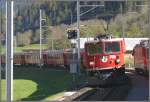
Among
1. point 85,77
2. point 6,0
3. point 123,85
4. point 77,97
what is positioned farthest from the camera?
point 123,85

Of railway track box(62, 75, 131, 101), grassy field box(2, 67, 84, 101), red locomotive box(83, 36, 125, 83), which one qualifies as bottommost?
railway track box(62, 75, 131, 101)

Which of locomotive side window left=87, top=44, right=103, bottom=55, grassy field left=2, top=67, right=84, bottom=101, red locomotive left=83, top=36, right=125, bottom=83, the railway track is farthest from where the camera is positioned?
locomotive side window left=87, top=44, right=103, bottom=55

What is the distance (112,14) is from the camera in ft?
36.5

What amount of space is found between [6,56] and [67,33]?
317cm

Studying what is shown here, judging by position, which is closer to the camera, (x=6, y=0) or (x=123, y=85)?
(x=6, y=0)

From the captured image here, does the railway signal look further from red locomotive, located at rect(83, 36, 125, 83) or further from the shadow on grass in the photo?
red locomotive, located at rect(83, 36, 125, 83)

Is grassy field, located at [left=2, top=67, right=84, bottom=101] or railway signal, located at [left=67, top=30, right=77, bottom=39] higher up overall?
railway signal, located at [left=67, top=30, right=77, bottom=39]

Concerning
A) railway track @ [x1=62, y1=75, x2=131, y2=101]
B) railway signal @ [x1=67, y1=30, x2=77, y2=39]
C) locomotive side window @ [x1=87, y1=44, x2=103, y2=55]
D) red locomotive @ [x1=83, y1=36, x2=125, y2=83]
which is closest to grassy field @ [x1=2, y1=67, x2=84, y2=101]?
railway track @ [x1=62, y1=75, x2=131, y2=101]

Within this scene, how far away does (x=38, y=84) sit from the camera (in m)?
17.0

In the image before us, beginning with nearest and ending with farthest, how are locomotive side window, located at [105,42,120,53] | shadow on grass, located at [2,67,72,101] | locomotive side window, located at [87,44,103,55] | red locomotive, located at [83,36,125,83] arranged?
1. shadow on grass, located at [2,67,72,101]
2. red locomotive, located at [83,36,125,83]
3. locomotive side window, located at [87,44,103,55]
4. locomotive side window, located at [105,42,120,53]

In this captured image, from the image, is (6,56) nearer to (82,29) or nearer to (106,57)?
(82,29)

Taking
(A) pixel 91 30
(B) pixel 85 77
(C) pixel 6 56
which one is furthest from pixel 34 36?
(B) pixel 85 77

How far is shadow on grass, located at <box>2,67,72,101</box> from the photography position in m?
13.5

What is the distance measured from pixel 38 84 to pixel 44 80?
1582 mm
